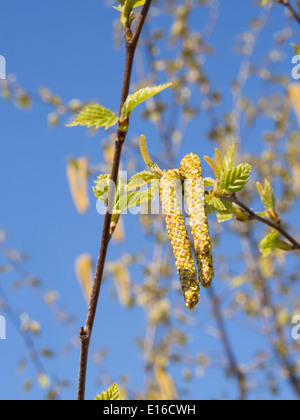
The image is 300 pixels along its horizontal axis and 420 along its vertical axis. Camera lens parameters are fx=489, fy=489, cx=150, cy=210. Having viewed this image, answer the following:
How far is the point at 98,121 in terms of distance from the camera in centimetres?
93

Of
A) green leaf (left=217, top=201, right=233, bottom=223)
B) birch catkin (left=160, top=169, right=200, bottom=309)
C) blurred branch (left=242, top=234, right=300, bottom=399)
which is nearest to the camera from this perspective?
birch catkin (left=160, top=169, right=200, bottom=309)

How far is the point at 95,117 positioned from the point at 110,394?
0.51m

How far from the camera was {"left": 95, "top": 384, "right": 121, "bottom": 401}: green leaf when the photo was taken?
877 mm

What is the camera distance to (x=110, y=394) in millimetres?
883

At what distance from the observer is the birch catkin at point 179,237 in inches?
29.9

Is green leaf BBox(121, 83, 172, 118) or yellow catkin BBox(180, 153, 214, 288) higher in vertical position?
green leaf BBox(121, 83, 172, 118)

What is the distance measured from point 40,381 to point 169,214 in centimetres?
305

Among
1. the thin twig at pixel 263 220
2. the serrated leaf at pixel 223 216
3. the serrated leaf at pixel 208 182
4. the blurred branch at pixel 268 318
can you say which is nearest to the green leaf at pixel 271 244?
the thin twig at pixel 263 220

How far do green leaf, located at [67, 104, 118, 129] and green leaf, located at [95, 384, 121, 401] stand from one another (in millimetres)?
478

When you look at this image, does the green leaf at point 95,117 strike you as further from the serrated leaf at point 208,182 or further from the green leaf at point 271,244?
the green leaf at point 271,244

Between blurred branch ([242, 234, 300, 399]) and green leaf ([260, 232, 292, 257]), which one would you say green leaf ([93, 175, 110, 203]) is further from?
blurred branch ([242, 234, 300, 399])

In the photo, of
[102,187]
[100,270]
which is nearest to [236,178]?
[102,187]

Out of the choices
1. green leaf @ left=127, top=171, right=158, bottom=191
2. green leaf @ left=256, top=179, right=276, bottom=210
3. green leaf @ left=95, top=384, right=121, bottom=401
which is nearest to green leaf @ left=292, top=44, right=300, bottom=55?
green leaf @ left=256, top=179, right=276, bottom=210
